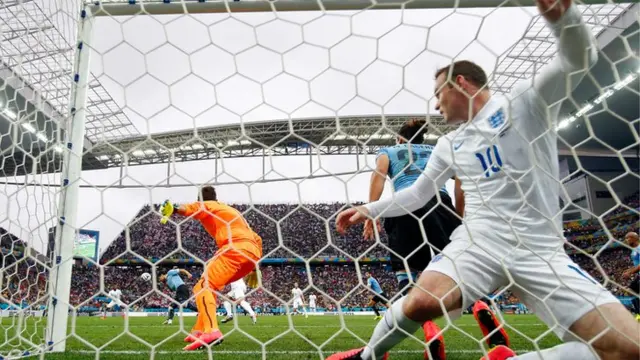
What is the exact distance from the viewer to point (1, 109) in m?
2.59

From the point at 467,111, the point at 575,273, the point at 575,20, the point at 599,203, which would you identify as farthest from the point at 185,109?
the point at 599,203

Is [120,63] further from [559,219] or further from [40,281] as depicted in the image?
[40,281]

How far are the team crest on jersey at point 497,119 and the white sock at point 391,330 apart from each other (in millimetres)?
Result: 799

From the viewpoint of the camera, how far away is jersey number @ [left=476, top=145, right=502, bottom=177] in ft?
6.01

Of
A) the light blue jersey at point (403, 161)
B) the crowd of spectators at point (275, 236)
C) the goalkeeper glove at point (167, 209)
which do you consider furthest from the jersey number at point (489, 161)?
the crowd of spectators at point (275, 236)

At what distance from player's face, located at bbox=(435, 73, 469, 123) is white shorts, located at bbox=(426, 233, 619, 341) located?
1.71 feet

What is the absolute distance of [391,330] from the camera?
1.83 metres

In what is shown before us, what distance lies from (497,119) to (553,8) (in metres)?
0.52

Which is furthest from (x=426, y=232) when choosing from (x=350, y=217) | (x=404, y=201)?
(x=350, y=217)

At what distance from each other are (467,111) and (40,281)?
10.7 ft

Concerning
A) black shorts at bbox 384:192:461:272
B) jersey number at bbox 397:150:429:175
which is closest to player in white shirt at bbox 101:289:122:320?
black shorts at bbox 384:192:461:272

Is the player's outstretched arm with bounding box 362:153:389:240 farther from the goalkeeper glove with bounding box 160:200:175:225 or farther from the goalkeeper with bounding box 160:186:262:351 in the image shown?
the goalkeeper glove with bounding box 160:200:175:225

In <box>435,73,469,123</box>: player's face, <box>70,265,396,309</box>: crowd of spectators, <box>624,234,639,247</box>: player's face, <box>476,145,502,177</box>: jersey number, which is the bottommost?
<box>70,265,396,309</box>: crowd of spectators

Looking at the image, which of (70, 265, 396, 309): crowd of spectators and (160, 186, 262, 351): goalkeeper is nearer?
(160, 186, 262, 351): goalkeeper
